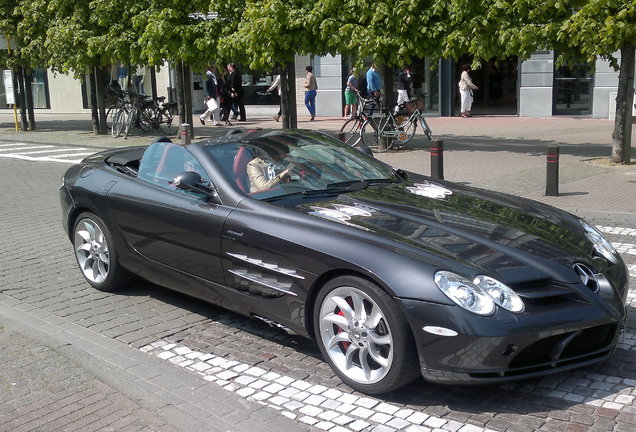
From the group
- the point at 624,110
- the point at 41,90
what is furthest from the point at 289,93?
the point at 41,90

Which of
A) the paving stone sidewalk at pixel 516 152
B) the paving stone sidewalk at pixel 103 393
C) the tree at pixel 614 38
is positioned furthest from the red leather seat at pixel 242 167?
the tree at pixel 614 38

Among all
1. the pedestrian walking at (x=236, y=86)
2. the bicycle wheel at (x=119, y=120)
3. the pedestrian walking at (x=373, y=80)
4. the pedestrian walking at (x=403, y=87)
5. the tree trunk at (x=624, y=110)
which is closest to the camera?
the tree trunk at (x=624, y=110)

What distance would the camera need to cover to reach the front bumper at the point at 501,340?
3885mm

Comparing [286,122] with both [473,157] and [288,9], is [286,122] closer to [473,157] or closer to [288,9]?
[288,9]

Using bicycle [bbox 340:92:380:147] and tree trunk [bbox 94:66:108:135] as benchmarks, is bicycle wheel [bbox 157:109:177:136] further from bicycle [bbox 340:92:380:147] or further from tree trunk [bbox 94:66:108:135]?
bicycle [bbox 340:92:380:147]

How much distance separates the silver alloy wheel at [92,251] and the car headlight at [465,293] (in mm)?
3302

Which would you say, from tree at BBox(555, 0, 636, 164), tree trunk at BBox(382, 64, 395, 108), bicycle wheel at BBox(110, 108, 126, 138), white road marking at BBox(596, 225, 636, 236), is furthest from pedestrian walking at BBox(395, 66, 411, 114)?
white road marking at BBox(596, 225, 636, 236)

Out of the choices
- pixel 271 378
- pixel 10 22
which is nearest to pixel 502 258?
pixel 271 378

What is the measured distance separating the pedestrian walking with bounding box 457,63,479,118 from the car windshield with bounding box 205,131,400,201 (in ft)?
65.1

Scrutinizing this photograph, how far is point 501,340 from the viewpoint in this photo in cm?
387

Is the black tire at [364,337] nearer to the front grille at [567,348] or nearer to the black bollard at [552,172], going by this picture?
the front grille at [567,348]

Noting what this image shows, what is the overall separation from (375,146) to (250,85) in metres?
14.2

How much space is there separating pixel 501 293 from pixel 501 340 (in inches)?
10.1

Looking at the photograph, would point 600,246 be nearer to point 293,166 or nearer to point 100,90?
point 293,166
